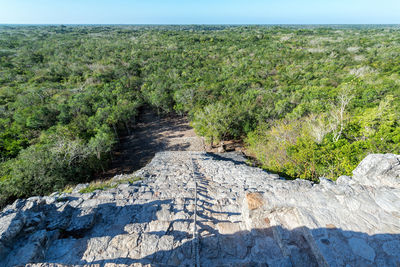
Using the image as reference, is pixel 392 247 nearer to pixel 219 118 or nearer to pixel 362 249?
pixel 362 249

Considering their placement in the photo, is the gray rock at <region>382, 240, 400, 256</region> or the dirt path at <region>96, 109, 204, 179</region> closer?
the gray rock at <region>382, 240, 400, 256</region>

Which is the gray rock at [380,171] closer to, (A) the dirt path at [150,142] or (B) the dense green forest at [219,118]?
(B) the dense green forest at [219,118]

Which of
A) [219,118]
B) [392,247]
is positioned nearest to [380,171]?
[392,247]

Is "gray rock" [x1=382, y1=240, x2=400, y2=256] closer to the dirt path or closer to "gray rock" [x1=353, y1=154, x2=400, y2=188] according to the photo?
"gray rock" [x1=353, y1=154, x2=400, y2=188]

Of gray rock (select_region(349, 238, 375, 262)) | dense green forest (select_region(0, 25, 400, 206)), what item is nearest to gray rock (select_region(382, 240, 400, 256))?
gray rock (select_region(349, 238, 375, 262))

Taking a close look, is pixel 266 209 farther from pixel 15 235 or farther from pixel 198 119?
pixel 198 119

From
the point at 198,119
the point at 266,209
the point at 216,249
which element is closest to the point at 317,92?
the point at 198,119
